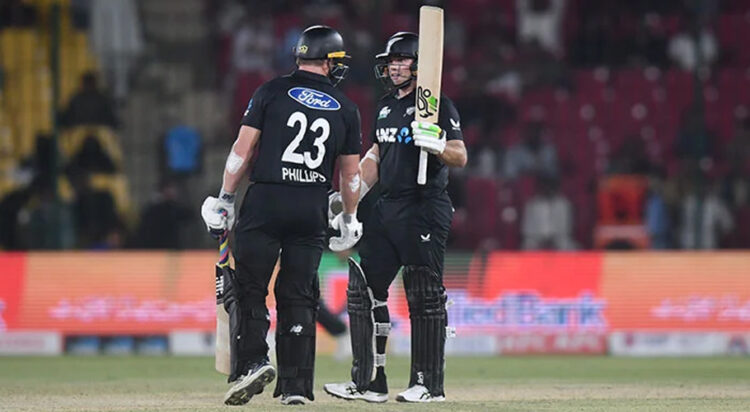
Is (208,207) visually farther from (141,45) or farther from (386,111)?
(141,45)

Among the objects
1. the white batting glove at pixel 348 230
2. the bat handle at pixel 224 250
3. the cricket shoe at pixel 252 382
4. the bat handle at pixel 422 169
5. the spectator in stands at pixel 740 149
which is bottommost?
the cricket shoe at pixel 252 382

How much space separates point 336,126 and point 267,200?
1.85 ft

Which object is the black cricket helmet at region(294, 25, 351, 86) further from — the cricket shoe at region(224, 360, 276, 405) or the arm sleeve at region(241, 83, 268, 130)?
the cricket shoe at region(224, 360, 276, 405)

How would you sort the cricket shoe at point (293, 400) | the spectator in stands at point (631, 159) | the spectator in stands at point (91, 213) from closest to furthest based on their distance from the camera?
the cricket shoe at point (293, 400) < the spectator in stands at point (91, 213) < the spectator in stands at point (631, 159)

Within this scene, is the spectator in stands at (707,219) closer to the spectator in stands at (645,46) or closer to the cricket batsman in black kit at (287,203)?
the spectator in stands at (645,46)

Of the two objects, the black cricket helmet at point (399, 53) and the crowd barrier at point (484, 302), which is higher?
the black cricket helmet at point (399, 53)

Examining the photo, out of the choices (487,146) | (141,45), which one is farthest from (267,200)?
(141,45)

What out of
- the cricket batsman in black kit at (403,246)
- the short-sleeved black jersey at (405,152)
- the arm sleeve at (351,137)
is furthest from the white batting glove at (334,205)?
the arm sleeve at (351,137)

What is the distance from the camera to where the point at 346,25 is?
1920 cm

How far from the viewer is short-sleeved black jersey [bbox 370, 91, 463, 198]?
870 cm

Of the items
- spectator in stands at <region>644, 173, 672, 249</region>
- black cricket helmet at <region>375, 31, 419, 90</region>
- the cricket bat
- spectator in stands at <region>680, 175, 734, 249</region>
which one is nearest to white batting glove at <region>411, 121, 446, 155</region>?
black cricket helmet at <region>375, 31, 419, 90</region>

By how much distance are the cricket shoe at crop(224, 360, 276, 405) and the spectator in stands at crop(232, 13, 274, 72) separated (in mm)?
11261

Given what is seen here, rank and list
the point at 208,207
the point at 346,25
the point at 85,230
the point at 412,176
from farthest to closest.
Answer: the point at 346,25
the point at 85,230
the point at 412,176
the point at 208,207

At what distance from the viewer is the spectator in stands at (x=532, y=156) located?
17.9 meters
